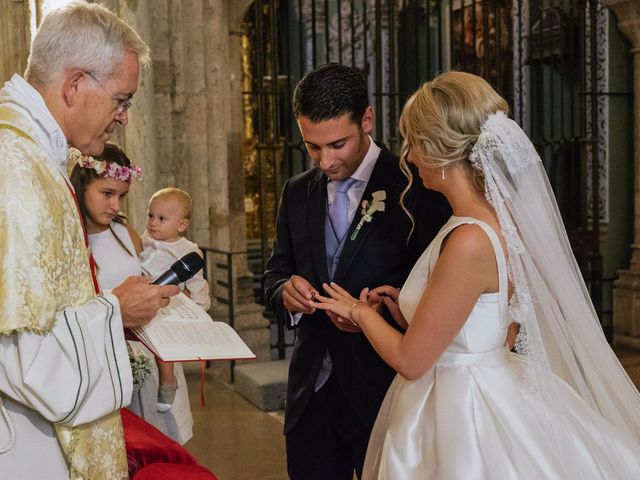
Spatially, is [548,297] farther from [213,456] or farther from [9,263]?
[213,456]

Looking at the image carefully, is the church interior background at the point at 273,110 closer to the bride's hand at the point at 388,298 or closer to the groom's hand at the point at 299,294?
the groom's hand at the point at 299,294

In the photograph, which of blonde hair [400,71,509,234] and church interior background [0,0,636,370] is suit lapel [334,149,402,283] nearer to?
blonde hair [400,71,509,234]

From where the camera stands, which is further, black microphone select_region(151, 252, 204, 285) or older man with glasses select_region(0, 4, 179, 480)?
black microphone select_region(151, 252, 204, 285)

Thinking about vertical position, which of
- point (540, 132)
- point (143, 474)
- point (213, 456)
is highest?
point (540, 132)

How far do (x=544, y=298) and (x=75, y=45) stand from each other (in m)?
1.45

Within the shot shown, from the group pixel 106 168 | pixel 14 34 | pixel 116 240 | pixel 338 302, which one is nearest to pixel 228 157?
pixel 14 34

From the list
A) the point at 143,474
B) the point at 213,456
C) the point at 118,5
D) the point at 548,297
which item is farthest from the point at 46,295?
the point at 118,5

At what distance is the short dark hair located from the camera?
2.79 meters

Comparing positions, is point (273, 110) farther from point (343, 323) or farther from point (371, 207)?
point (343, 323)

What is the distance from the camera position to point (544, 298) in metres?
2.53

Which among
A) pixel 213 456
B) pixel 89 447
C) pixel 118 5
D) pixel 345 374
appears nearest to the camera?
pixel 89 447

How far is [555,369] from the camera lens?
105 inches

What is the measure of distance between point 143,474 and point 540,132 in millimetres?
6934

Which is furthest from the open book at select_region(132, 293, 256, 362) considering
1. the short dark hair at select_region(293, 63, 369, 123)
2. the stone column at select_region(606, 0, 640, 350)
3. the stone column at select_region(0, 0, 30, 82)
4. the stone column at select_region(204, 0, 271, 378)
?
the stone column at select_region(606, 0, 640, 350)
